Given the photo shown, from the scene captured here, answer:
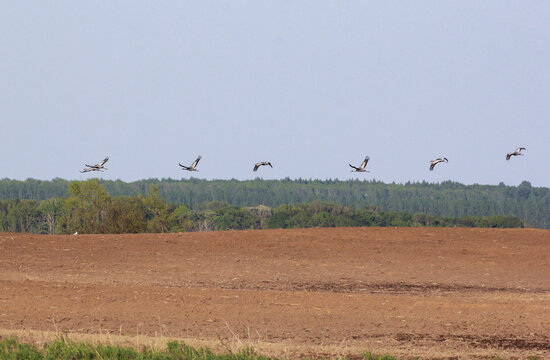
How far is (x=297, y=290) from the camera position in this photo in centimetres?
2698

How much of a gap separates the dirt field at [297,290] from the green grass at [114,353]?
2.48 ft

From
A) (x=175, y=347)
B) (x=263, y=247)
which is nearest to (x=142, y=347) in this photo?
(x=175, y=347)

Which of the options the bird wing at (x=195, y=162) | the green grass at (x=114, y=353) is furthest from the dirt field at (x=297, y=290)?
the bird wing at (x=195, y=162)

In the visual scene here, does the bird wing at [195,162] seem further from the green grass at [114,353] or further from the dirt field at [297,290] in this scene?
the green grass at [114,353]

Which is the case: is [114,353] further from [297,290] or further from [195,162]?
[195,162]

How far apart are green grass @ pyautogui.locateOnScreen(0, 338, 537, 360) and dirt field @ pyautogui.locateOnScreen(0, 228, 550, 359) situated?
2.48 feet

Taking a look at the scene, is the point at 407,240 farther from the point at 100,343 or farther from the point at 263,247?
the point at 100,343

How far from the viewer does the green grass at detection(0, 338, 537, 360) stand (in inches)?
629

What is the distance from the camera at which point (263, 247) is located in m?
35.4

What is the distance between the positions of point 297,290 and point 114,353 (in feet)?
37.5

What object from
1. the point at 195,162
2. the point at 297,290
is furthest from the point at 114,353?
the point at 195,162

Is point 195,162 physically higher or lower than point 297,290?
higher

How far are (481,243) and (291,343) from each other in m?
20.2

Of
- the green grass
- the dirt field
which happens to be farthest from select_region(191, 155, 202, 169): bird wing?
the green grass
